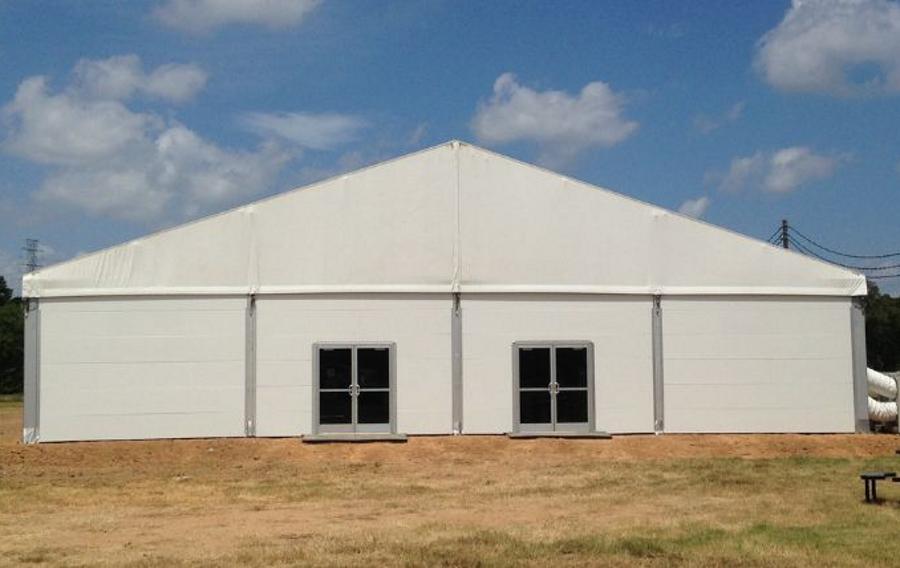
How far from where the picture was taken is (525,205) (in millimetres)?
24250

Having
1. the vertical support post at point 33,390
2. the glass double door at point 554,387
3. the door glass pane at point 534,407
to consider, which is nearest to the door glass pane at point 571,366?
the glass double door at point 554,387

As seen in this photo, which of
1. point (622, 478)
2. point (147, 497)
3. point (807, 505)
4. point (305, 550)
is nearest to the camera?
point (305, 550)

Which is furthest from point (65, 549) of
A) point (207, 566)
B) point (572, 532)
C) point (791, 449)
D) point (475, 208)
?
point (791, 449)

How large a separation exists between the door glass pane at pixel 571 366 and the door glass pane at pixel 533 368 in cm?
32

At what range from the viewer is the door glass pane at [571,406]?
2375 centimetres

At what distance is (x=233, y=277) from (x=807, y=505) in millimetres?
13365

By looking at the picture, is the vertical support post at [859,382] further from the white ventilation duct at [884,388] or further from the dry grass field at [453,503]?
the white ventilation duct at [884,388]

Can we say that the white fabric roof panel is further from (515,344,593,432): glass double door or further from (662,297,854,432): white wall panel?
(515,344,593,432): glass double door

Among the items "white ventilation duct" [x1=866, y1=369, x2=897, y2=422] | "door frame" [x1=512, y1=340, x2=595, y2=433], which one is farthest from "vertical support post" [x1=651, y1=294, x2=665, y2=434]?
"white ventilation duct" [x1=866, y1=369, x2=897, y2=422]

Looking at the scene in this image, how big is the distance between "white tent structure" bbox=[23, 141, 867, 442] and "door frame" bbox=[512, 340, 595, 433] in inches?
1.8

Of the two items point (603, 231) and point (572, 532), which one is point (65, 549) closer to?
point (572, 532)

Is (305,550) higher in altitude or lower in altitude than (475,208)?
lower

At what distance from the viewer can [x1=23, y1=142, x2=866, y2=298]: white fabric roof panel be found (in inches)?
925

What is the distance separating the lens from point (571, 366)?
78.5 ft
